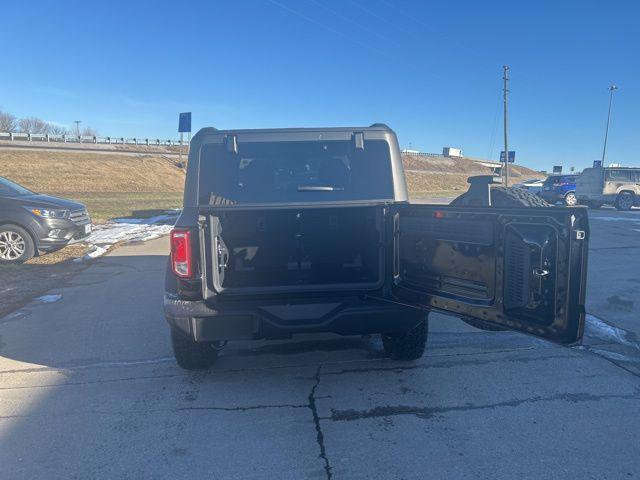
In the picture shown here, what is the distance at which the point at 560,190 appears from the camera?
2658 centimetres

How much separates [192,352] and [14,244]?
6400 mm

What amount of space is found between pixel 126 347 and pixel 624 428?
4298 mm

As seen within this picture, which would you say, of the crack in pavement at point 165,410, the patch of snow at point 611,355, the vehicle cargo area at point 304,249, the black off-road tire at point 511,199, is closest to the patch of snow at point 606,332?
the patch of snow at point 611,355

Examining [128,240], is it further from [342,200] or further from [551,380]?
[551,380]

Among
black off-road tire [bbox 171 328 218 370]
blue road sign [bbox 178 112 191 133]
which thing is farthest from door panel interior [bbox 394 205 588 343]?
blue road sign [bbox 178 112 191 133]

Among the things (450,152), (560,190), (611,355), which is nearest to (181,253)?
(611,355)

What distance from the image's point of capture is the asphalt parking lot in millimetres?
2928

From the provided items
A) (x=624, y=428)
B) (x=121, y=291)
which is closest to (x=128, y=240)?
(x=121, y=291)

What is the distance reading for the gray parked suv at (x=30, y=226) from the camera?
8.70 meters

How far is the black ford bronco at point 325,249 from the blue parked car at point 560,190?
968 inches

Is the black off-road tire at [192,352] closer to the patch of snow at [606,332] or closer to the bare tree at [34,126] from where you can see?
the patch of snow at [606,332]

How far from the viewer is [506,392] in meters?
3.82

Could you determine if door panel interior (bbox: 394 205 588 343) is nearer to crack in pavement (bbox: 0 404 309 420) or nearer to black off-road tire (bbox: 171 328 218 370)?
crack in pavement (bbox: 0 404 309 420)

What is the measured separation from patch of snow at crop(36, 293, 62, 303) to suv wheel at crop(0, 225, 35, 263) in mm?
2367
